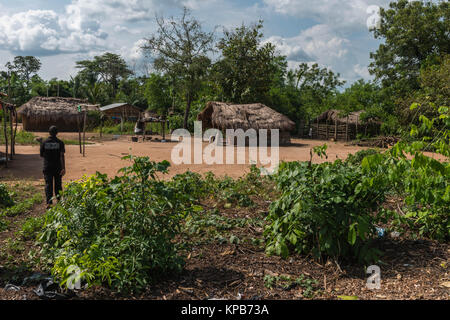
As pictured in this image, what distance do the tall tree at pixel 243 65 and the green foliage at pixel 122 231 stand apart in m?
21.0

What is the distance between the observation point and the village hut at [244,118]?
1905 centimetres

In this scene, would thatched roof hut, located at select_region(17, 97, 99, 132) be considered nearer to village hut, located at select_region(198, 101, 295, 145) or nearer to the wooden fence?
village hut, located at select_region(198, 101, 295, 145)

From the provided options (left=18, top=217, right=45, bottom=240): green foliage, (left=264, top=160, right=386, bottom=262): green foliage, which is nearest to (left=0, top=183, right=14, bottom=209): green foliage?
(left=18, top=217, right=45, bottom=240): green foliage

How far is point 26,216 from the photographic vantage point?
18.0ft

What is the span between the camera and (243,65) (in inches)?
939

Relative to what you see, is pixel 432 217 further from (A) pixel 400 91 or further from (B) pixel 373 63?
(B) pixel 373 63

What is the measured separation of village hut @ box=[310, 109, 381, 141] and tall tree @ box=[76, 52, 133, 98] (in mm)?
30962

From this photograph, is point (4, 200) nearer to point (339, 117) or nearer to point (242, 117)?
point (242, 117)

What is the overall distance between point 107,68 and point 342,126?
1397 inches

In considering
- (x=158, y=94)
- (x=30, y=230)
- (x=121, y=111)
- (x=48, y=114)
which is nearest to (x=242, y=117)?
(x=121, y=111)

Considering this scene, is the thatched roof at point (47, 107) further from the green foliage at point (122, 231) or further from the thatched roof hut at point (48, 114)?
the green foliage at point (122, 231)

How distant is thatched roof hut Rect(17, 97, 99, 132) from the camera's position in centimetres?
2575

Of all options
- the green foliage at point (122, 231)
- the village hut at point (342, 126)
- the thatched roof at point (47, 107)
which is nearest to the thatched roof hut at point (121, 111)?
the thatched roof at point (47, 107)
